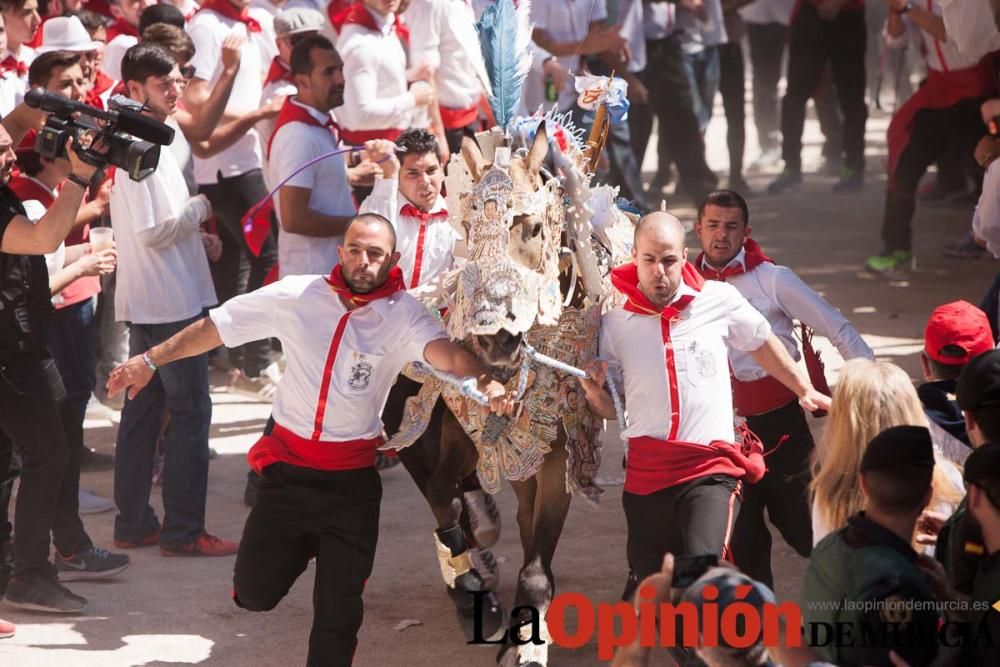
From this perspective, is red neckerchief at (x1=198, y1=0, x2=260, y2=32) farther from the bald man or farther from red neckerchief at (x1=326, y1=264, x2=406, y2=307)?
the bald man

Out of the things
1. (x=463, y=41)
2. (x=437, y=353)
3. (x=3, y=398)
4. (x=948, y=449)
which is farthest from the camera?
(x=463, y=41)

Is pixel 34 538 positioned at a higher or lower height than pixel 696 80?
lower

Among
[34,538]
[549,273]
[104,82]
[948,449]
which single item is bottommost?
[34,538]

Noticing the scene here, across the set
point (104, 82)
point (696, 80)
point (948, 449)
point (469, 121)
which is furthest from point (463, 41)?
point (948, 449)

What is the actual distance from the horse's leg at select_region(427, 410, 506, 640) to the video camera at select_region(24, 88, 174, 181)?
5.01 ft

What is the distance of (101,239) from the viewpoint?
6574 millimetres

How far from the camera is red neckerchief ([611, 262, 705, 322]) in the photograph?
540cm

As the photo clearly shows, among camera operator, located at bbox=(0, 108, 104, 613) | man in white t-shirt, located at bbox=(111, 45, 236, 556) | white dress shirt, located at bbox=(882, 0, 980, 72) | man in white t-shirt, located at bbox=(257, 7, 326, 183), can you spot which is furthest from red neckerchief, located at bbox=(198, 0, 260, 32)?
white dress shirt, located at bbox=(882, 0, 980, 72)

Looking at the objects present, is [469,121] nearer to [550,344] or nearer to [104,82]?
[104,82]

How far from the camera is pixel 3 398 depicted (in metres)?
5.97

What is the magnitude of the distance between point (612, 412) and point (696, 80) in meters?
7.96

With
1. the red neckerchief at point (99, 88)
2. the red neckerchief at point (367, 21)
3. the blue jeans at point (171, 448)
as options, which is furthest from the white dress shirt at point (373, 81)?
the blue jeans at point (171, 448)

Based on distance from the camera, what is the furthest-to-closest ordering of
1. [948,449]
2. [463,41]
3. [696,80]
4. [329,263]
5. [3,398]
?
[696,80] → [463,41] → [329,263] → [3,398] → [948,449]

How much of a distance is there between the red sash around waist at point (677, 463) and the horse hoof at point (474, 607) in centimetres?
85
